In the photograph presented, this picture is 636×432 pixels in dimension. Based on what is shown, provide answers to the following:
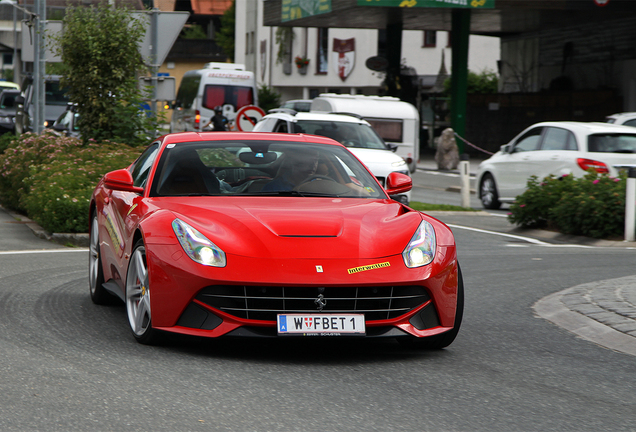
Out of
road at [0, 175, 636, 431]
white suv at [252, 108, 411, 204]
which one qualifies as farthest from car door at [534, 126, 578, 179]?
road at [0, 175, 636, 431]

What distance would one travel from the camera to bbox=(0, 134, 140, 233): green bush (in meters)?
12.3

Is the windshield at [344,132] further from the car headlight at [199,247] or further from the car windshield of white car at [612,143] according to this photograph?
the car headlight at [199,247]

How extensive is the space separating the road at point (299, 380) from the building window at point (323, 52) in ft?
172

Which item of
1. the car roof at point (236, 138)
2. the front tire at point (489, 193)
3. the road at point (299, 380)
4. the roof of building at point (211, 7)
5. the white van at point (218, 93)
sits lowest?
the front tire at point (489, 193)

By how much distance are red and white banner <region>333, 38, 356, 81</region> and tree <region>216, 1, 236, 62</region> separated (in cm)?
2206

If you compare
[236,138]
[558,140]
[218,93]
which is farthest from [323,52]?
[236,138]

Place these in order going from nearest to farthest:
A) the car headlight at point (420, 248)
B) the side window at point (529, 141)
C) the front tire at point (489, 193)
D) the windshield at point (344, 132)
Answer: the car headlight at point (420, 248) < the side window at point (529, 141) < the front tire at point (489, 193) < the windshield at point (344, 132)

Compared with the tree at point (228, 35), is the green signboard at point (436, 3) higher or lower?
lower

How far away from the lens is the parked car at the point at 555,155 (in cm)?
1574

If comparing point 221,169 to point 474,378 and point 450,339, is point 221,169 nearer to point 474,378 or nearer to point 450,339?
point 450,339

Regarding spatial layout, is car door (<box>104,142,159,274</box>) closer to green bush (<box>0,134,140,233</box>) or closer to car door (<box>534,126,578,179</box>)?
green bush (<box>0,134,140,233</box>)

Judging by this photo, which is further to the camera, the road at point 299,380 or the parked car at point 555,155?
the parked car at point 555,155

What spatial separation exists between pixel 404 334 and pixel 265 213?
1080 mm

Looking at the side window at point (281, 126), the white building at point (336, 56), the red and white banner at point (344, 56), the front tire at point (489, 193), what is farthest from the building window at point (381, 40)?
the front tire at point (489, 193)
